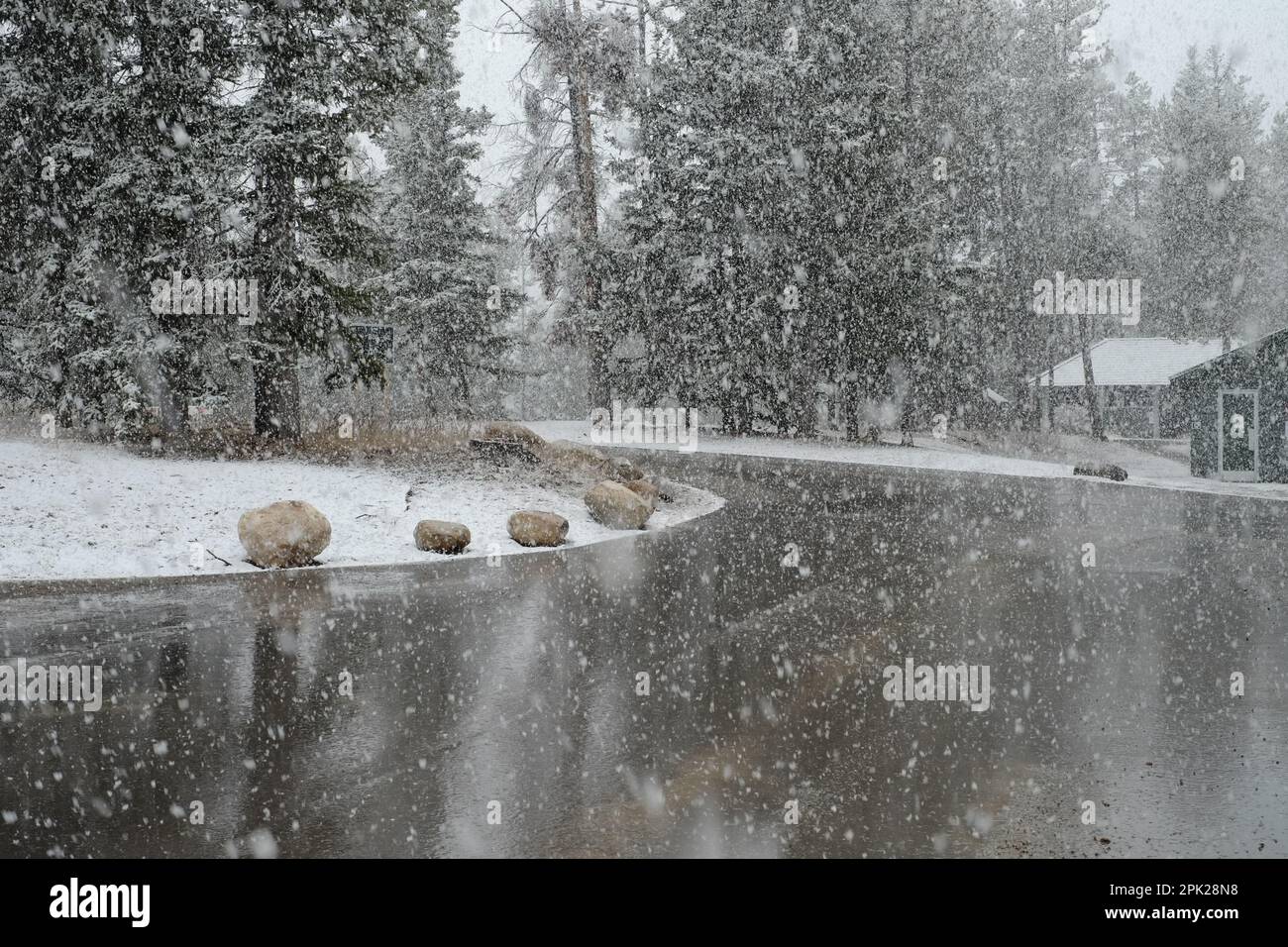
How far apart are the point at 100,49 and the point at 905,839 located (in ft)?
63.4

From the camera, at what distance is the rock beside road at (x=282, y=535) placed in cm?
1132

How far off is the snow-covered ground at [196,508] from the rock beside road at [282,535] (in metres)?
0.26

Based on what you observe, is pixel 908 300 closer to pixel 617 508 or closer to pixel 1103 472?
pixel 1103 472

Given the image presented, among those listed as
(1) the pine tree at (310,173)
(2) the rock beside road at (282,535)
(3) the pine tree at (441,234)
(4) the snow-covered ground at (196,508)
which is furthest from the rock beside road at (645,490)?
(3) the pine tree at (441,234)

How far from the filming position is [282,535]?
37.4 feet

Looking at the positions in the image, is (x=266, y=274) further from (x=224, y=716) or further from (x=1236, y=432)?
(x=1236, y=432)

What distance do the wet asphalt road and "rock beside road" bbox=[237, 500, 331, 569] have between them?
0.77 meters

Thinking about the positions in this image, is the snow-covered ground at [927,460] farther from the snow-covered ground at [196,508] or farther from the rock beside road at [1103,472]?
the snow-covered ground at [196,508]

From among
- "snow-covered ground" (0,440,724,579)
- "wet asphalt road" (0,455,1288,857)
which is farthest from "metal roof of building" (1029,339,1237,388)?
"wet asphalt road" (0,455,1288,857)

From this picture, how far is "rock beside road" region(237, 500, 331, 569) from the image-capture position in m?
11.3

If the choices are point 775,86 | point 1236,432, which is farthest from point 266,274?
point 1236,432

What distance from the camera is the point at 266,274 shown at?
56.6 ft
